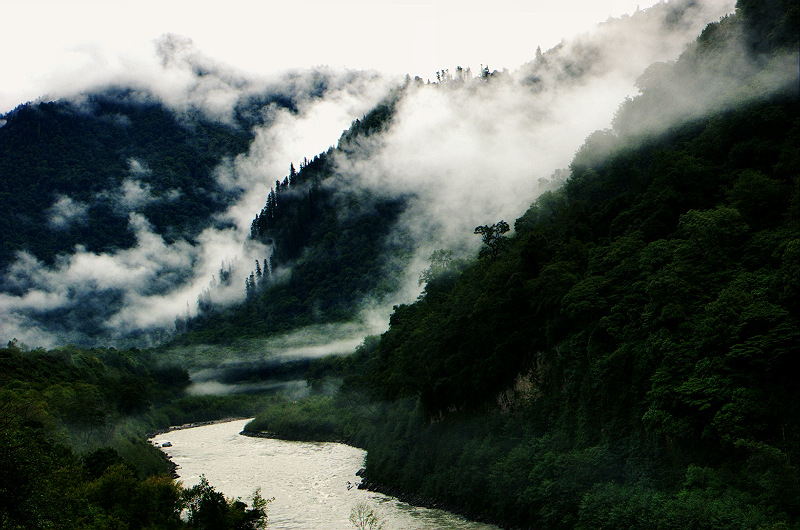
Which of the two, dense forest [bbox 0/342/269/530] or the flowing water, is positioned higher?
dense forest [bbox 0/342/269/530]

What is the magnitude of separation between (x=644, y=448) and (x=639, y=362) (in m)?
5.33

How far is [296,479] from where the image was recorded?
74.2 metres

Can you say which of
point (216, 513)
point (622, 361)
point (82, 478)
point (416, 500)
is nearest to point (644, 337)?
point (622, 361)

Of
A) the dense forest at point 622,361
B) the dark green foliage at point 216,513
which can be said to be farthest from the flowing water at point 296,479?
the dark green foliage at point 216,513

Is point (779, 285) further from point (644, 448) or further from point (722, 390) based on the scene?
point (644, 448)

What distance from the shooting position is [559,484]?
40406 millimetres

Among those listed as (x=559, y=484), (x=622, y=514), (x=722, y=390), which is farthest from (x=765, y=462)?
(x=559, y=484)

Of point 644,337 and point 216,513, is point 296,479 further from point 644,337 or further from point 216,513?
point 644,337

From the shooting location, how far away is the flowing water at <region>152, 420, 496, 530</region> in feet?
169

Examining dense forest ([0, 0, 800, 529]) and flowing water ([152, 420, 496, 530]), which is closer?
dense forest ([0, 0, 800, 529])

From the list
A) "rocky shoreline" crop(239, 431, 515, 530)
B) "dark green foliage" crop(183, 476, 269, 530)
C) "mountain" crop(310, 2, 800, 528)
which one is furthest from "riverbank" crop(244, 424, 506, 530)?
"dark green foliage" crop(183, 476, 269, 530)

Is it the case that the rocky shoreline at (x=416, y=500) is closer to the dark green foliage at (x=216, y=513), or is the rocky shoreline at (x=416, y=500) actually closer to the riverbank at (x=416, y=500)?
the riverbank at (x=416, y=500)

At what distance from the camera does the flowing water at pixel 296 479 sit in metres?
51.7

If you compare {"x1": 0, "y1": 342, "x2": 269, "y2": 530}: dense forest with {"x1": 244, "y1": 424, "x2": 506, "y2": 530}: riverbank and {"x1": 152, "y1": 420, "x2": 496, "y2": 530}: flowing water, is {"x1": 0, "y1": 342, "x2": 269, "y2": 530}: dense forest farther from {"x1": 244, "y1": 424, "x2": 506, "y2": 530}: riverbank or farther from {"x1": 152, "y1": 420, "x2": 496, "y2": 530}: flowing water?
{"x1": 244, "y1": 424, "x2": 506, "y2": 530}: riverbank
